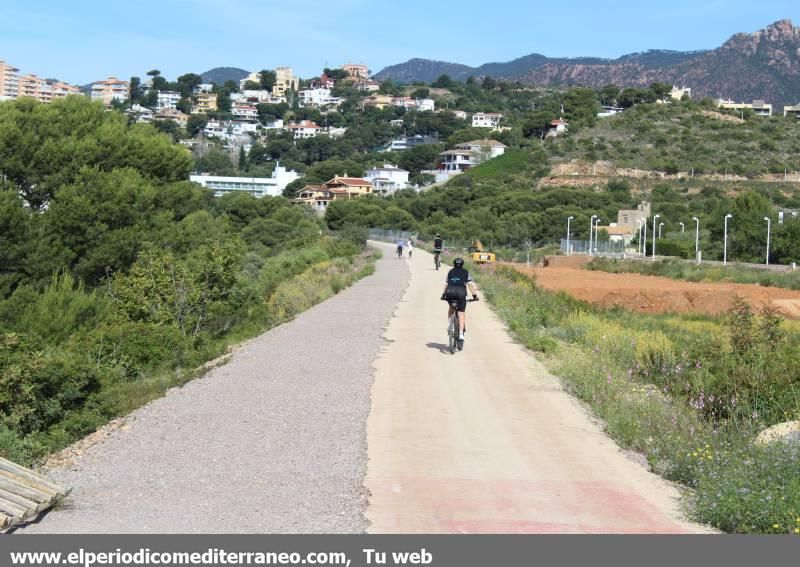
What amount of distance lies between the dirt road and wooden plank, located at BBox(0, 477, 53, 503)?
91.5 inches

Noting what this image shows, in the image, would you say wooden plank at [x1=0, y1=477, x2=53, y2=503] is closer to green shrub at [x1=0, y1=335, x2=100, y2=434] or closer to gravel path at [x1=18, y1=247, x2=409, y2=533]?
gravel path at [x1=18, y1=247, x2=409, y2=533]

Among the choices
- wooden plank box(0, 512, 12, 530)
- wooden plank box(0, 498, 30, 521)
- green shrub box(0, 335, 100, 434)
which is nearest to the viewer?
wooden plank box(0, 512, 12, 530)

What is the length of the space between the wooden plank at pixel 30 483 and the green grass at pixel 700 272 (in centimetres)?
4892

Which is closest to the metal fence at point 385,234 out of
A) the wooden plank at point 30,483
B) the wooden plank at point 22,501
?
the wooden plank at point 30,483

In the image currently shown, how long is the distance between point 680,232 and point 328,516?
85635 mm

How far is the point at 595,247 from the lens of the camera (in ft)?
276

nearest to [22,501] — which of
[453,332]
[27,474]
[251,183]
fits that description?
[27,474]

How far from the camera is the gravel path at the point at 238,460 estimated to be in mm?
6930

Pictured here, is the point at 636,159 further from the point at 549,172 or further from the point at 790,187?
the point at 790,187

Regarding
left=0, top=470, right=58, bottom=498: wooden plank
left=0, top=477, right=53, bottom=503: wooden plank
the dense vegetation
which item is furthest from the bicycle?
left=0, top=477, right=53, bottom=503: wooden plank

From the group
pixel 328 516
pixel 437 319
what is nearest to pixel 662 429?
pixel 328 516

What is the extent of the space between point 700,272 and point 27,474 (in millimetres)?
56827

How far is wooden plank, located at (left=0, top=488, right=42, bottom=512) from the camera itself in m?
6.84

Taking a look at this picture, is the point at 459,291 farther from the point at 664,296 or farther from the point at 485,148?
the point at 485,148
